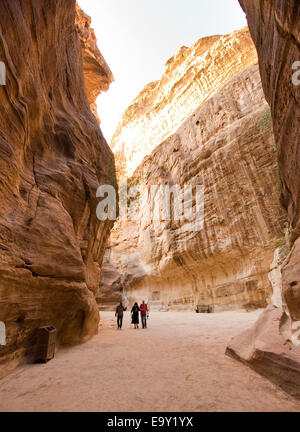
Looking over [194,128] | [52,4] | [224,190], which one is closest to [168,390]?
[52,4]

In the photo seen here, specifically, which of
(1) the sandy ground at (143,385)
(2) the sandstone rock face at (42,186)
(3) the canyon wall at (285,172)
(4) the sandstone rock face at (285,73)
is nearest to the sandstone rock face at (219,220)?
(4) the sandstone rock face at (285,73)

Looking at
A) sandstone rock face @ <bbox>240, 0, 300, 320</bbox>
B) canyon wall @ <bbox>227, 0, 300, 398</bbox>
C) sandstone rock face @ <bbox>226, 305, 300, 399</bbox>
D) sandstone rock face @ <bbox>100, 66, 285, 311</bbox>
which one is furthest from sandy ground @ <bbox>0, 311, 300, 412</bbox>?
sandstone rock face @ <bbox>100, 66, 285, 311</bbox>

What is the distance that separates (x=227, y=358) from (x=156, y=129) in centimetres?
4822

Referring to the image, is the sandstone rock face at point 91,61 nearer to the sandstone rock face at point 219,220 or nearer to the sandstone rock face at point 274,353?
the sandstone rock face at point 219,220

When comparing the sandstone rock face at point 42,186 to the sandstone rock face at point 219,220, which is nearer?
the sandstone rock face at point 42,186

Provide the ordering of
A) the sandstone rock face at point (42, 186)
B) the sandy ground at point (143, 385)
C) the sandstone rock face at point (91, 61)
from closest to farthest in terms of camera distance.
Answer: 1. the sandy ground at point (143, 385)
2. the sandstone rock face at point (42, 186)
3. the sandstone rock face at point (91, 61)

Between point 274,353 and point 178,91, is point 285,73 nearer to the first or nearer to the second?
point 274,353

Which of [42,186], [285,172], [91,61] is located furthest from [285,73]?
[91,61]

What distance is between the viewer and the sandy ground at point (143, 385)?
267 centimetres

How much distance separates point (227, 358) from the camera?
4574 mm

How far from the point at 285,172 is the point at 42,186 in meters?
7.51

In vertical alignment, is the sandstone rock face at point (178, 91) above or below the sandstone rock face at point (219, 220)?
above

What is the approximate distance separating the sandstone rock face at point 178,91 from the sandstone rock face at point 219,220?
17.0 metres
